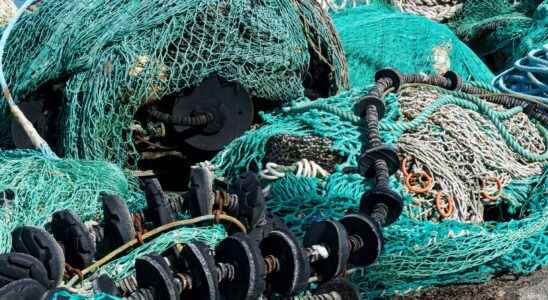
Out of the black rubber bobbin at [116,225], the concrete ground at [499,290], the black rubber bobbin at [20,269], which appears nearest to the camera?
the black rubber bobbin at [20,269]

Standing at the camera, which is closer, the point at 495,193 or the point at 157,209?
the point at 157,209

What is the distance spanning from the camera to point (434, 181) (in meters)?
2.66

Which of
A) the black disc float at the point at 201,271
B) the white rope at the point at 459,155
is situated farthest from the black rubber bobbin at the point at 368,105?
the black disc float at the point at 201,271

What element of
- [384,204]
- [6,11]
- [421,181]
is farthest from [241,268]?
[6,11]

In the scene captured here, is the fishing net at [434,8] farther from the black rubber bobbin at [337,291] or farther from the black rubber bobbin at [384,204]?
the black rubber bobbin at [337,291]

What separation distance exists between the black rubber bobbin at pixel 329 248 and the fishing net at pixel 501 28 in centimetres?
264

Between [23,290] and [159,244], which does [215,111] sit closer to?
[159,244]

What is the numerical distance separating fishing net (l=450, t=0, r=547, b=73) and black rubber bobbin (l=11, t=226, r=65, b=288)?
3063 millimetres

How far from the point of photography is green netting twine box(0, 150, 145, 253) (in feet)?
7.59

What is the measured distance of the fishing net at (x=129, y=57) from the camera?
296cm

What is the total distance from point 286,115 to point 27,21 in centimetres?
108

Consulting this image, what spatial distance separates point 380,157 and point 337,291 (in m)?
0.58

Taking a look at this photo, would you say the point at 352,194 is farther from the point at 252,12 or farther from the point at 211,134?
the point at 252,12

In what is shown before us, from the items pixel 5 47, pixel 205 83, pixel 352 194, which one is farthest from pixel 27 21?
pixel 352 194
